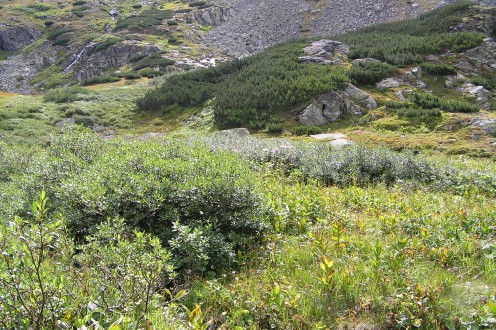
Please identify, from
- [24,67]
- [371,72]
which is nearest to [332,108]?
[371,72]

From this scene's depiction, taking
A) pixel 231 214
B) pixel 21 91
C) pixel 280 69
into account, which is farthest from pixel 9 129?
pixel 21 91

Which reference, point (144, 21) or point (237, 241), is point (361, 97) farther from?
point (144, 21)

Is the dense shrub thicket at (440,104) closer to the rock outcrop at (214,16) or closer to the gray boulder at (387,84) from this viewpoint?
the gray boulder at (387,84)

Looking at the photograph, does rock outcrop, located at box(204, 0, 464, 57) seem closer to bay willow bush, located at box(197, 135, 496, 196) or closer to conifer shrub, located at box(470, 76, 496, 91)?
conifer shrub, located at box(470, 76, 496, 91)

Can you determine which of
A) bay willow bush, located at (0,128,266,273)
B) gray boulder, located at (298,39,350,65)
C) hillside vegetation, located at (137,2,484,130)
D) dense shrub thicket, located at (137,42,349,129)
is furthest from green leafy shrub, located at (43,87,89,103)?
bay willow bush, located at (0,128,266,273)

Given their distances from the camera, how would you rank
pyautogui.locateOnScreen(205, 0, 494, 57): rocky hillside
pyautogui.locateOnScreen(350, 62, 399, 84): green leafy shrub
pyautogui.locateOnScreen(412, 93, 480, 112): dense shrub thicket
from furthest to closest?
pyautogui.locateOnScreen(205, 0, 494, 57): rocky hillside → pyautogui.locateOnScreen(350, 62, 399, 84): green leafy shrub → pyautogui.locateOnScreen(412, 93, 480, 112): dense shrub thicket

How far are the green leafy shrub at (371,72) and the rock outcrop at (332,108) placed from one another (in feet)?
7.85

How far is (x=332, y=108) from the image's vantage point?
792 inches

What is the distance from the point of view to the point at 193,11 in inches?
2630

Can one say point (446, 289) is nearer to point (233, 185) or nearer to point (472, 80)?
point (233, 185)

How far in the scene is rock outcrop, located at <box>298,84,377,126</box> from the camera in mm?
19812

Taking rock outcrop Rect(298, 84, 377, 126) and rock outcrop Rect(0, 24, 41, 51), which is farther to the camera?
rock outcrop Rect(0, 24, 41, 51)

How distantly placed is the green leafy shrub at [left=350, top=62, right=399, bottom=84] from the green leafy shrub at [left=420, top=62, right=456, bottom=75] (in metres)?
1.96

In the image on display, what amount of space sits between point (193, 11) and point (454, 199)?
220 ft
